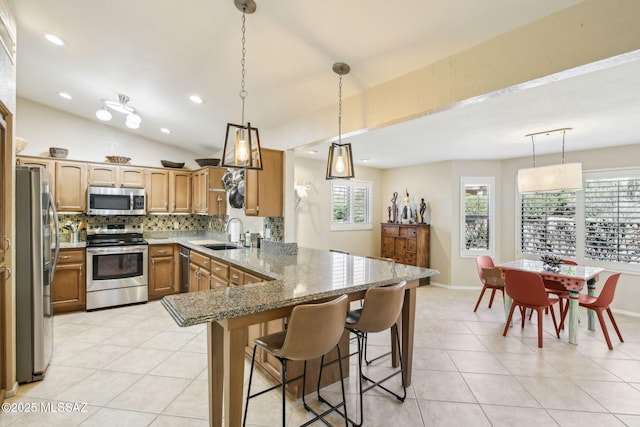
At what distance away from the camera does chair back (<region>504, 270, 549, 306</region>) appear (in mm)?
3256

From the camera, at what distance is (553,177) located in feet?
12.5

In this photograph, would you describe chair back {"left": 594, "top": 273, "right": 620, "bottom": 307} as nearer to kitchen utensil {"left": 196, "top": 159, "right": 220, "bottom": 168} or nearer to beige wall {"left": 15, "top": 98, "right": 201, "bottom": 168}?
kitchen utensil {"left": 196, "top": 159, "right": 220, "bottom": 168}

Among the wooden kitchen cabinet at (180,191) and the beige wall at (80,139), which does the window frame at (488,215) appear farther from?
the beige wall at (80,139)

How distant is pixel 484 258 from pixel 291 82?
3804 millimetres

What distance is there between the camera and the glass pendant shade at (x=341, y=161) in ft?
8.42

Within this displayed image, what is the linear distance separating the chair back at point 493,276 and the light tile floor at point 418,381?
603 mm

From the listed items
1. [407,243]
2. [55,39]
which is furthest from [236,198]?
[407,243]

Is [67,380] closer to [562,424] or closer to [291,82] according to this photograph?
[291,82]

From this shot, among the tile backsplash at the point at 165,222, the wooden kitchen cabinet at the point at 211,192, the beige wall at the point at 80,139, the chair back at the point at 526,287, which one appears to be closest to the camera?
the chair back at the point at 526,287

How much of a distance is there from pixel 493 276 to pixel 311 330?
3.53 m

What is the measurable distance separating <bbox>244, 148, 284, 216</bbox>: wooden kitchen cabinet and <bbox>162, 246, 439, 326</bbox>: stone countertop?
552 millimetres

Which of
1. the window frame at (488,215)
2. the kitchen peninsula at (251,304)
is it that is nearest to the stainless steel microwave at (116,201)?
the kitchen peninsula at (251,304)

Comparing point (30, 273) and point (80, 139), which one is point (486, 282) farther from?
point (80, 139)

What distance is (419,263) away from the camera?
5.93 m
